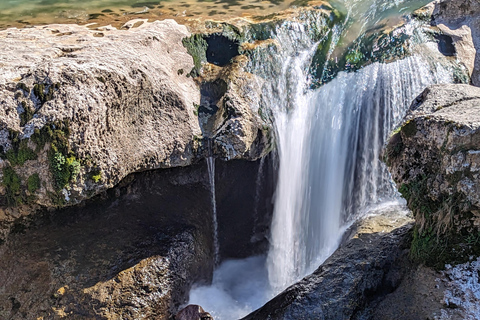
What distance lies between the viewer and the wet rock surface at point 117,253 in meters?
7.51

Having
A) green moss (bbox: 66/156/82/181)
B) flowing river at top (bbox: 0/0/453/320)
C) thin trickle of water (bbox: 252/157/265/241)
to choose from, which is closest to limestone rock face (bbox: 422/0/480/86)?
flowing river at top (bbox: 0/0/453/320)

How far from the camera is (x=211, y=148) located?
8508 millimetres

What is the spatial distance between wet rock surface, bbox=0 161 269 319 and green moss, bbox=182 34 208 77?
225 cm

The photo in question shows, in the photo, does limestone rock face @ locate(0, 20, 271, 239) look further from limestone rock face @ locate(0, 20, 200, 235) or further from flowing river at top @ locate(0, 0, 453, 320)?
flowing river at top @ locate(0, 0, 453, 320)

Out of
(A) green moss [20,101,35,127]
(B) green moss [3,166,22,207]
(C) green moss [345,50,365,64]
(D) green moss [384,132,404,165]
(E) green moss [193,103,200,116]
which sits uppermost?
(C) green moss [345,50,365,64]

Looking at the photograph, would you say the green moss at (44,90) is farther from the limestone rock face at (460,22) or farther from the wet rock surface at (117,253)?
the limestone rock face at (460,22)

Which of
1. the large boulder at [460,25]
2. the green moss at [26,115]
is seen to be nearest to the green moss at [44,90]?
the green moss at [26,115]

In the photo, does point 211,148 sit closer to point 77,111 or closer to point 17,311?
point 77,111

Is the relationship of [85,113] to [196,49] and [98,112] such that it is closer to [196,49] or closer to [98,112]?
[98,112]

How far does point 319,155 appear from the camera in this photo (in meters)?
9.57

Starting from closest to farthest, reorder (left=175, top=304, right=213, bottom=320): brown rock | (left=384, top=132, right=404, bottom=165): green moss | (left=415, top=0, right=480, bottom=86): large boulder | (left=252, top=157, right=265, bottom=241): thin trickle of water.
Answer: (left=384, top=132, right=404, bottom=165): green moss, (left=175, top=304, right=213, bottom=320): brown rock, (left=252, top=157, right=265, bottom=241): thin trickle of water, (left=415, top=0, right=480, bottom=86): large boulder

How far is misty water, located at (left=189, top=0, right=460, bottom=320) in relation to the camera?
927 cm

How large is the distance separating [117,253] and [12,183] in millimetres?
2357

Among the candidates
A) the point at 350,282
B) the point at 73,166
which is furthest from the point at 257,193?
the point at 73,166
